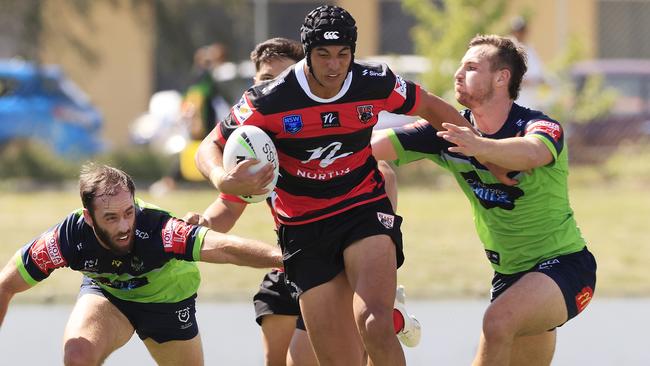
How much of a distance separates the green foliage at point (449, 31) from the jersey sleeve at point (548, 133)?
9.89 metres

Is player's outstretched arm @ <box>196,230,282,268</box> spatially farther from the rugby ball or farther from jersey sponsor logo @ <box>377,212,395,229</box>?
jersey sponsor logo @ <box>377,212,395,229</box>

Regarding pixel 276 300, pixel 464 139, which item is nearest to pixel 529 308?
pixel 464 139

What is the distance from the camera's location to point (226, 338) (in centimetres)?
855

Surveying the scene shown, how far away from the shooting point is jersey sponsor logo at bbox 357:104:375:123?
576cm

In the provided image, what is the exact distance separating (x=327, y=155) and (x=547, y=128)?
1.08m

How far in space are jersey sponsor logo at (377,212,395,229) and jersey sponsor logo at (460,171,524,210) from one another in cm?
55

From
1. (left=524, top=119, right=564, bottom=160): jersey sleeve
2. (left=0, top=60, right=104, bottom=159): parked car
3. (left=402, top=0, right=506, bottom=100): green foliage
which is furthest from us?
(left=0, top=60, right=104, bottom=159): parked car

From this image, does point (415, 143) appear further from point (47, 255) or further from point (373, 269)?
point (47, 255)

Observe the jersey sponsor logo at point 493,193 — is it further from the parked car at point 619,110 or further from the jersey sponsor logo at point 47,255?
the parked car at point 619,110

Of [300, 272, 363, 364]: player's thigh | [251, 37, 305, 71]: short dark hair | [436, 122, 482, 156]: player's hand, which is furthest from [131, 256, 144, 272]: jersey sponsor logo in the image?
[436, 122, 482, 156]: player's hand

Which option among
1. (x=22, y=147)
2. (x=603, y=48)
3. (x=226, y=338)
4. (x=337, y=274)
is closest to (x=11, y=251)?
(x=226, y=338)

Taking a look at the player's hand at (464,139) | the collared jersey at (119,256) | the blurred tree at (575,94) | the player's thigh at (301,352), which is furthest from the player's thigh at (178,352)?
the blurred tree at (575,94)

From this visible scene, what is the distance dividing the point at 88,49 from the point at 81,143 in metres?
1.40

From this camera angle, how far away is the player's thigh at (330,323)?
18.7 feet
